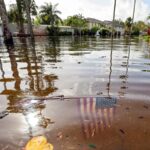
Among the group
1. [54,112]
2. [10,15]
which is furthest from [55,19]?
[54,112]

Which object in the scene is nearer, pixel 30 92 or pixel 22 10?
pixel 30 92

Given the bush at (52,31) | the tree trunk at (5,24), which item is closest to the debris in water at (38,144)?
the tree trunk at (5,24)

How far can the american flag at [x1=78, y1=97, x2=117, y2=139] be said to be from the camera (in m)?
2.76

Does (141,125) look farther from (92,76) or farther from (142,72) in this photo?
(142,72)

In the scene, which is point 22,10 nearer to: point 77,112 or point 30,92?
point 30,92

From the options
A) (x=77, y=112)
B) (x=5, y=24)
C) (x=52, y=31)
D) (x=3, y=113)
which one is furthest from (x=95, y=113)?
(x=52, y=31)

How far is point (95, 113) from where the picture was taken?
318 centimetres

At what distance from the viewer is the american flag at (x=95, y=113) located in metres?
2.76

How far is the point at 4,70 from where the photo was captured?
6.63m

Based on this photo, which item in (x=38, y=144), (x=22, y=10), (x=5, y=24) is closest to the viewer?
(x=38, y=144)

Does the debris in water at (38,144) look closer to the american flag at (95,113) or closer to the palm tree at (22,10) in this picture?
the american flag at (95,113)

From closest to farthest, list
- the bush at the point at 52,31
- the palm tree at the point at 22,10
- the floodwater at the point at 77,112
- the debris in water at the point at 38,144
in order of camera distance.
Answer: the debris in water at the point at 38,144
the floodwater at the point at 77,112
the palm tree at the point at 22,10
the bush at the point at 52,31

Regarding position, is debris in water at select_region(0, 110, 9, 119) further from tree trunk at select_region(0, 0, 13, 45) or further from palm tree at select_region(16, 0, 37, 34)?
palm tree at select_region(16, 0, 37, 34)

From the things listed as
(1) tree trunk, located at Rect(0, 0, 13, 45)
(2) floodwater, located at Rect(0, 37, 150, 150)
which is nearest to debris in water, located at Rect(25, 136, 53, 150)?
(2) floodwater, located at Rect(0, 37, 150, 150)
